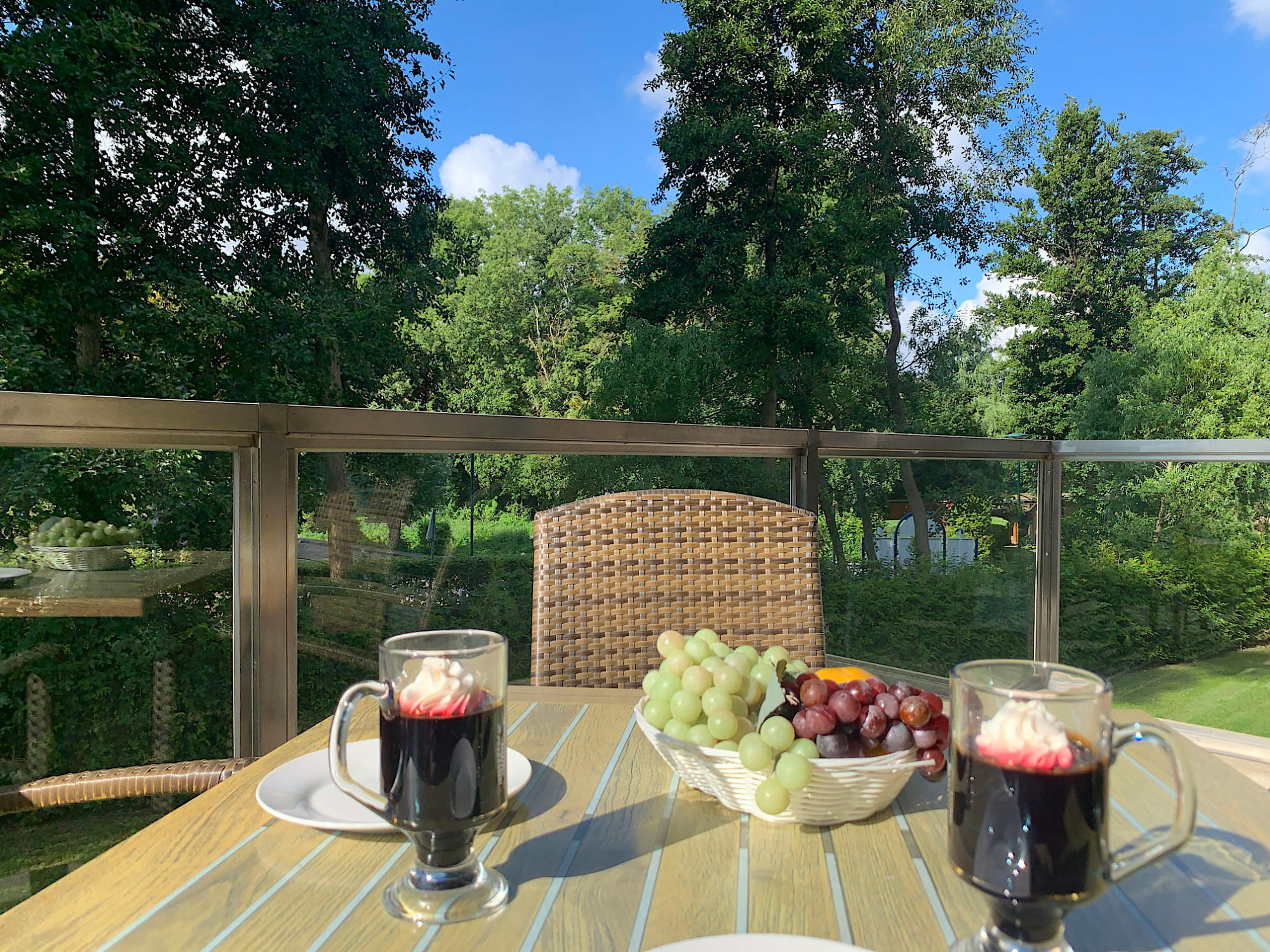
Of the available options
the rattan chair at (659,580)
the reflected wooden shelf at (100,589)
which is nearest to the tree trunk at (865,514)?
the rattan chair at (659,580)

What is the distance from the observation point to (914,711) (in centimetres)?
70

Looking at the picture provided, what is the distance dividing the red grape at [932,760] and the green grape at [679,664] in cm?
20

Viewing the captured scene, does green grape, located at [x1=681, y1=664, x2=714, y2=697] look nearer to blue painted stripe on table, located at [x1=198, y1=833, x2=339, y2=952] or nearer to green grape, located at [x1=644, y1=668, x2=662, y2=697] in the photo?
green grape, located at [x1=644, y1=668, x2=662, y2=697]

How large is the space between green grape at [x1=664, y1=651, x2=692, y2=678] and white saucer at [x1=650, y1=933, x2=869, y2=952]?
0.28 metres

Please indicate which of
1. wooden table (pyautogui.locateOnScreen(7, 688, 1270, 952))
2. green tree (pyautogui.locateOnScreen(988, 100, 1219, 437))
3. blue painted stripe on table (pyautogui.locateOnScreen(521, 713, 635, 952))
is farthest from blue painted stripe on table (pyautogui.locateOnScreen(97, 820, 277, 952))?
green tree (pyautogui.locateOnScreen(988, 100, 1219, 437))

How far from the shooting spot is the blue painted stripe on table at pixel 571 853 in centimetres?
55

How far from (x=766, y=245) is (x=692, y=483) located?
1179 centimetres

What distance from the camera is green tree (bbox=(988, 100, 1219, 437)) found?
16.1m

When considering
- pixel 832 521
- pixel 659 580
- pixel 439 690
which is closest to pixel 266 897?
pixel 439 690

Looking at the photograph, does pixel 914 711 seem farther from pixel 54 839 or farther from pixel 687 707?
pixel 54 839

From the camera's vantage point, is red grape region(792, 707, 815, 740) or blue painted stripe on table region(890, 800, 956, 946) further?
red grape region(792, 707, 815, 740)

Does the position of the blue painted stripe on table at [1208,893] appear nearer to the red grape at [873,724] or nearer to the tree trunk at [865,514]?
the red grape at [873,724]

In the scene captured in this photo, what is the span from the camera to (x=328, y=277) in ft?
36.4

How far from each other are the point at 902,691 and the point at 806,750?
0.32ft
